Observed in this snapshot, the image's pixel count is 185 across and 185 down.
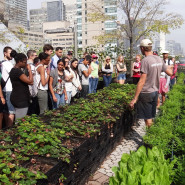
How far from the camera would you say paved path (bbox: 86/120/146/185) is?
377 centimetres

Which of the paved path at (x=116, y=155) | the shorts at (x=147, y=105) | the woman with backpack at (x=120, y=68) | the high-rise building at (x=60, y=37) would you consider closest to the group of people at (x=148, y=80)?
the shorts at (x=147, y=105)

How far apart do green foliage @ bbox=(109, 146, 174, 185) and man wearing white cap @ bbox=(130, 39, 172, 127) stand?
6.96 feet

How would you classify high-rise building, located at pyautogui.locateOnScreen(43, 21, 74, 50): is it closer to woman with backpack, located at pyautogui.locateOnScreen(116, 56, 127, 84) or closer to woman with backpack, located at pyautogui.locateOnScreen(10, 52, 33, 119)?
woman with backpack, located at pyautogui.locateOnScreen(116, 56, 127, 84)

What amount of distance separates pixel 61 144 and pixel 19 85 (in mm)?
2055

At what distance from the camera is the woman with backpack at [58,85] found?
584cm

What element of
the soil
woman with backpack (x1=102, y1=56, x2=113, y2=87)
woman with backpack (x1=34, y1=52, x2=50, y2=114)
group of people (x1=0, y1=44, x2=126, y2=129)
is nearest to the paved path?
the soil

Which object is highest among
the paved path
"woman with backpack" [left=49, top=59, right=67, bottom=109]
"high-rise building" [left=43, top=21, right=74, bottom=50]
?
"high-rise building" [left=43, top=21, right=74, bottom=50]

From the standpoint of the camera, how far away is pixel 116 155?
15.7ft

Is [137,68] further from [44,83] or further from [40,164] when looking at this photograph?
[40,164]

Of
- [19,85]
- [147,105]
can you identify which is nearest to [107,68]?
[147,105]

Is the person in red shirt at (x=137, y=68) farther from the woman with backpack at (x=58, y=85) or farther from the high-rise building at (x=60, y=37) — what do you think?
the high-rise building at (x=60, y=37)

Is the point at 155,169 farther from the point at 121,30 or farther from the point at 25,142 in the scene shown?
the point at 121,30

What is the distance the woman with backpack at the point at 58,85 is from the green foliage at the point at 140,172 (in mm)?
3624

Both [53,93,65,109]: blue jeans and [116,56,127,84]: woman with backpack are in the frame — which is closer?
[53,93,65,109]: blue jeans
